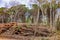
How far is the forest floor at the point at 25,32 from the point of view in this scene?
2150 millimetres

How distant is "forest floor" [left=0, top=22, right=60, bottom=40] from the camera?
84.7 inches

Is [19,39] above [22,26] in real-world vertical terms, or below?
below

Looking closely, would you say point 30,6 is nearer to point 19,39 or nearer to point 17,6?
point 17,6

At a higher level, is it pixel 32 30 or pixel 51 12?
pixel 51 12

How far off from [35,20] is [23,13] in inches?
8.2

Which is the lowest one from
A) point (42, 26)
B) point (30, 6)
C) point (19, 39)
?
point (19, 39)

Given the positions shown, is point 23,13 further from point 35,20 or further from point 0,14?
point 0,14

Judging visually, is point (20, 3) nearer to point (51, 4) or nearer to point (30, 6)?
point (30, 6)

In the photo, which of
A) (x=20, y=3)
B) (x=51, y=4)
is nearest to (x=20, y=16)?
(x=20, y=3)

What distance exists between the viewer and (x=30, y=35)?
217 cm

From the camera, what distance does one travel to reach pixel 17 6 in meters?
2.23

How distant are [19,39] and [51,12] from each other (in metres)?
0.62

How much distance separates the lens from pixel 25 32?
2184mm

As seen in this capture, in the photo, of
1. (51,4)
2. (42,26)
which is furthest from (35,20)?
(51,4)
